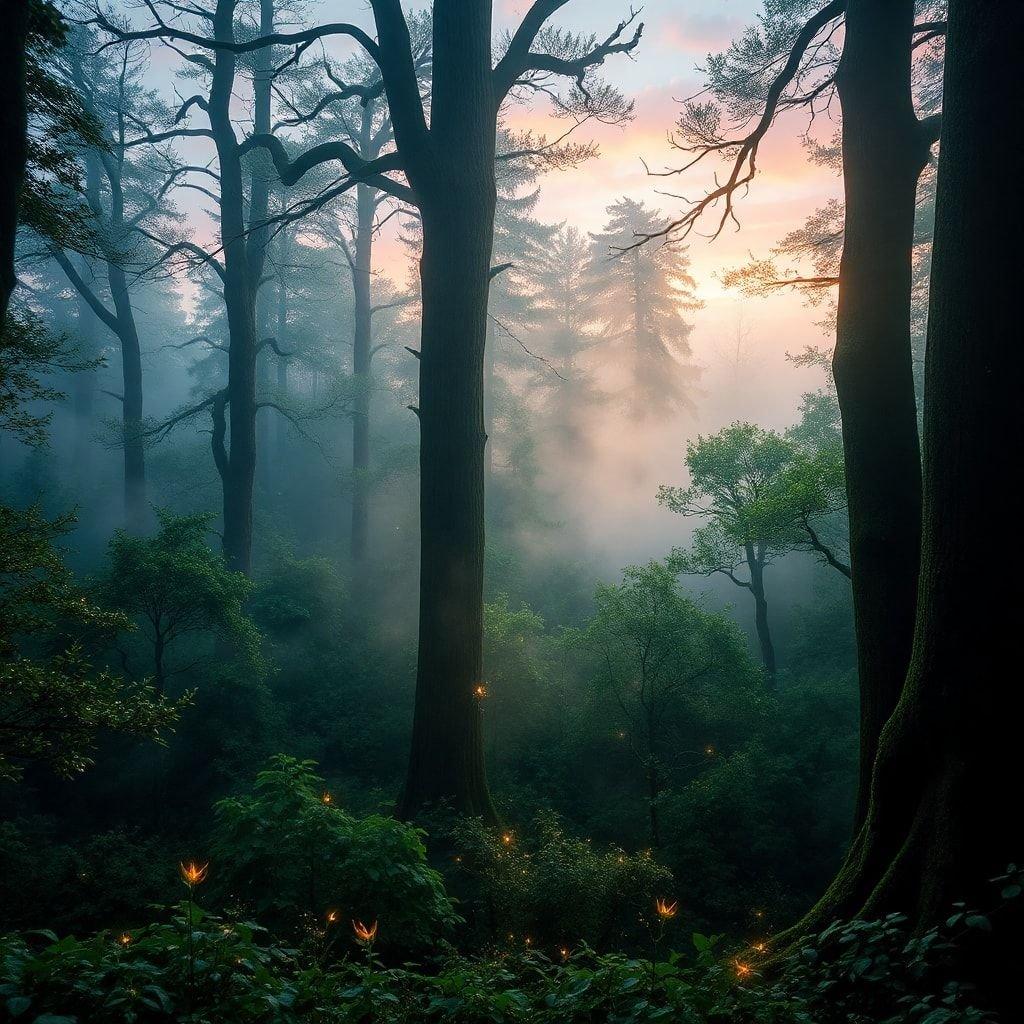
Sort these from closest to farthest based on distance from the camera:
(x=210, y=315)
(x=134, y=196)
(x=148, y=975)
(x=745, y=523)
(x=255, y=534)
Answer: (x=148, y=975), (x=745, y=523), (x=255, y=534), (x=134, y=196), (x=210, y=315)

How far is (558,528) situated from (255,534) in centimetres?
1150

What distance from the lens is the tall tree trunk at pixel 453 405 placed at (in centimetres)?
704

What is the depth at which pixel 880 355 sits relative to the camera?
16.0ft

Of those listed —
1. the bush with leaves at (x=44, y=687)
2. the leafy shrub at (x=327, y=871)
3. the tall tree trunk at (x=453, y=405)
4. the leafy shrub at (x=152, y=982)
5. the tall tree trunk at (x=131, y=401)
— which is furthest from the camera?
the tall tree trunk at (x=131, y=401)

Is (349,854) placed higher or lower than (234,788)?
higher

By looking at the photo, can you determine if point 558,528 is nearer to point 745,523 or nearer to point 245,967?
point 745,523

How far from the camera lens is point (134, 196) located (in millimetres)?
26266

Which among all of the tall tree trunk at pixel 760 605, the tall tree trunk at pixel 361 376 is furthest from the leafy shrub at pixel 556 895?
the tall tree trunk at pixel 361 376

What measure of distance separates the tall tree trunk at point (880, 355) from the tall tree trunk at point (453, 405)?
381 centimetres

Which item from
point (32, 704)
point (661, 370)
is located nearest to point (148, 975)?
point (32, 704)

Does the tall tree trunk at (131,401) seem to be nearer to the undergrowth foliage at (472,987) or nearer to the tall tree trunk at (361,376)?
the tall tree trunk at (361,376)

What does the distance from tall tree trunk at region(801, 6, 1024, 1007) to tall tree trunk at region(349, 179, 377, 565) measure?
729 inches

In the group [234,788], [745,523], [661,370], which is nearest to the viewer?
[234,788]

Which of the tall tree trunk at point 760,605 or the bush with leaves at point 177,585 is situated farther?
the tall tree trunk at point 760,605
